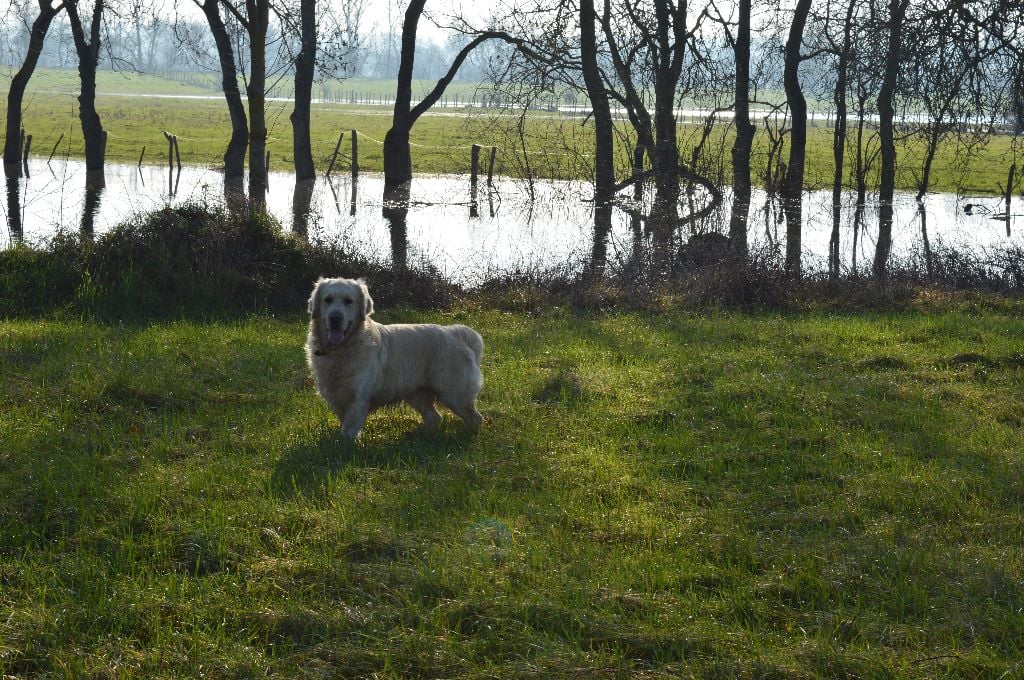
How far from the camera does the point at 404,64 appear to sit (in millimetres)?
31312

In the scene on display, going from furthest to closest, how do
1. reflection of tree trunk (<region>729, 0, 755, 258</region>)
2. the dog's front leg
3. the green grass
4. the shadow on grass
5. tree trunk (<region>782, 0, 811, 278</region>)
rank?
tree trunk (<region>782, 0, 811, 278</region>) → reflection of tree trunk (<region>729, 0, 755, 258</region>) → the dog's front leg → the shadow on grass → the green grass

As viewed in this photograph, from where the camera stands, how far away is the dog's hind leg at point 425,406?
791cm

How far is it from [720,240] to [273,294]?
7.70m

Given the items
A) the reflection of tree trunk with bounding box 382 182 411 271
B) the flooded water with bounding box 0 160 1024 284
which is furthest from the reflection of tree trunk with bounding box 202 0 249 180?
the reflection of tree trunk with bounding box 382 182 411 271

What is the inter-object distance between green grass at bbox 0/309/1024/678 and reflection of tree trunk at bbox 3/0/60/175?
21595 millimetres

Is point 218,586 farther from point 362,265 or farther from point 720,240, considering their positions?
point 720,240

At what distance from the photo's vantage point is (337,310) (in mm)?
7406

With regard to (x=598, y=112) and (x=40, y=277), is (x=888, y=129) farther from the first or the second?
(x=40, y=277)

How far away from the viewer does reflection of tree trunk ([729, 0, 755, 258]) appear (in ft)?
89.0

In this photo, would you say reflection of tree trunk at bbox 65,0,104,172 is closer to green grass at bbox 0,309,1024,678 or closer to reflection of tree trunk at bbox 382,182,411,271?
reflection of tree trunk at bbox 382,182,411,271

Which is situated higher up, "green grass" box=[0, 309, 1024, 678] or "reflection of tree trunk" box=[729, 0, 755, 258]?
"reflection of tree trunk" box=[729, 0, 755, 258]

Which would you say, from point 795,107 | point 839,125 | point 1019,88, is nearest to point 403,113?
point 795,107

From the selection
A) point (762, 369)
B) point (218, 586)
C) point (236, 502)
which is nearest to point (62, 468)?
point (236, 502)

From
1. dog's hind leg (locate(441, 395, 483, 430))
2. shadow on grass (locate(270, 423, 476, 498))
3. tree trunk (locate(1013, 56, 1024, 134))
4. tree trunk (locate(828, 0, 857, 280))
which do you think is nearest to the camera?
shadow on grass (locate(270, 423, 476, 498))
